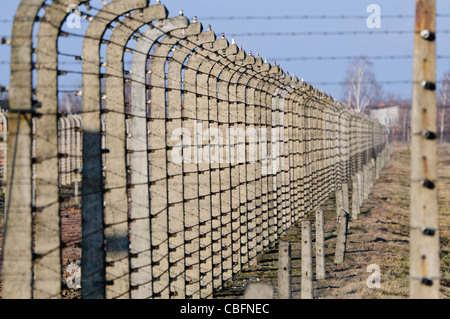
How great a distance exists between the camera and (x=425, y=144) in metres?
4.62

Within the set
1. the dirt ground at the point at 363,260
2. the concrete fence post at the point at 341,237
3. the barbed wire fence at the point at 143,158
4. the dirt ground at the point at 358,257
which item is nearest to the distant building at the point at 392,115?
the dirt ground at the point at 358,257

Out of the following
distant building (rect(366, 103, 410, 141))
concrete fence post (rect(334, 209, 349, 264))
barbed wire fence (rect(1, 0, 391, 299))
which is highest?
distant building (rect(366, 103, 410, 141))

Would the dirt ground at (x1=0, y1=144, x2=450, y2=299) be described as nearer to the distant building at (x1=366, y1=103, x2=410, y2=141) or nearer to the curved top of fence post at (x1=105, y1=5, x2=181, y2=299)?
the curved top of fence post at (x1=105, y1=5, x2=181, y2=299)

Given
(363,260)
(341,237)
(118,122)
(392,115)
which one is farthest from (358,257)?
(392,115)

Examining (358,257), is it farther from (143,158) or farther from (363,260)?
(143,158)

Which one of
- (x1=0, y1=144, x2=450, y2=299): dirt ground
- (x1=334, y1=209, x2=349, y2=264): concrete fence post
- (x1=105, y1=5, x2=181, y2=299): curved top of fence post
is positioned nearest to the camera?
(x1=105, y1=5, x2=181, y2=299): curved top of fence post

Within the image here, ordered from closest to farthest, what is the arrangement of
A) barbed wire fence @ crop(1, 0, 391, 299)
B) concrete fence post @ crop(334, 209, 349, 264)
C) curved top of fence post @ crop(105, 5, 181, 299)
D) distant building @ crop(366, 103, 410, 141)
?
barbed wire fence @ crop(1, 0, 391, 299) < curved top of fence post @ crop(105, 5, 181, 299) < concrete fence post @ crop(334, 209, 349, 264) < distant building @ crop(366, 103, 410, 141)

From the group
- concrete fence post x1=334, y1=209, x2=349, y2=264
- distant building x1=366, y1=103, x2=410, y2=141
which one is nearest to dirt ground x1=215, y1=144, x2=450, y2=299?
concrete fence post x1=334, y1=209, x2=349, y2=264

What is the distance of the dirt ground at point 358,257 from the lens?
744 centimetres

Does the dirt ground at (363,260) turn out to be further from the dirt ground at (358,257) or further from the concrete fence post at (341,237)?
the concrete fence post at (341,237)

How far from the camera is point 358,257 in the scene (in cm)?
973

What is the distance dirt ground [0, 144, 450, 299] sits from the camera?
7.44 m
